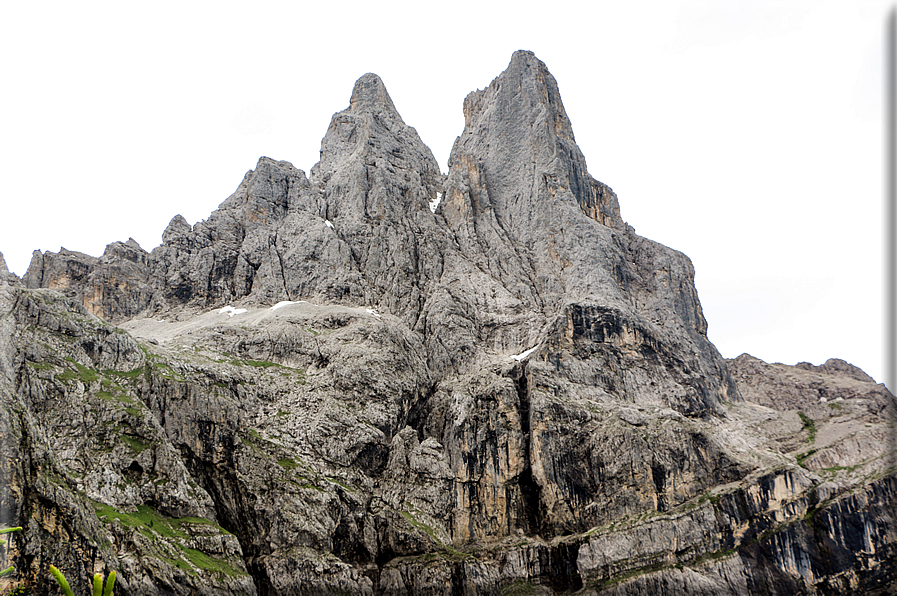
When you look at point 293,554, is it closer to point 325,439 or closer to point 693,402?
point 325,439

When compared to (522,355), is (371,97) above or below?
above

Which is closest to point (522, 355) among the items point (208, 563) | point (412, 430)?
point (412, 430)

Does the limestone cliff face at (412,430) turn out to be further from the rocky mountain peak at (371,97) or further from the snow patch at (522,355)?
the rocky mountain peak at (371,97)

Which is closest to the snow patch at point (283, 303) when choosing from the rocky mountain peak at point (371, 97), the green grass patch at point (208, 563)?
the green grass patch at point (208, 563)

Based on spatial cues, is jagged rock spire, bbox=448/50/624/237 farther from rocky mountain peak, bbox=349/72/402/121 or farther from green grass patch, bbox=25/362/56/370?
green grass patch, bbox=25/362/56/370

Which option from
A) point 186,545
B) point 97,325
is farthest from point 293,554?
point 97,325

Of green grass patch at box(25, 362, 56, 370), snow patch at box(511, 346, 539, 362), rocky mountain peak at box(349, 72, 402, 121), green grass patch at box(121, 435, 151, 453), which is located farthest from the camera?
rocky mountain peak at box(349, 72, 402, 121)

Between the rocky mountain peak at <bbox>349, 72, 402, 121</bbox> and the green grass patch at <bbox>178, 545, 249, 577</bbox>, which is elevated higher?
the rocky mountain peak at <bbox>349, 72, 402, 121</bbox>

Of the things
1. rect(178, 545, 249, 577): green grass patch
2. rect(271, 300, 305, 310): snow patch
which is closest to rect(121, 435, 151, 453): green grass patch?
rect(178, 545, 249, 577): green grass patch

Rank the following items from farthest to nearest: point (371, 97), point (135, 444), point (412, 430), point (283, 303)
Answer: point (371, 97) < point (283, 303) < point (412, 430) < point (135, 444)

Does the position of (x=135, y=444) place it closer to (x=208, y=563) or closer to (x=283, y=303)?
(x=208, y=563)

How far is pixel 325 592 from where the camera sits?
74625 mm

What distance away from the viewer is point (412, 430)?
9600cm

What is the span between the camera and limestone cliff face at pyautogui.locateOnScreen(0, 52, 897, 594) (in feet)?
242
